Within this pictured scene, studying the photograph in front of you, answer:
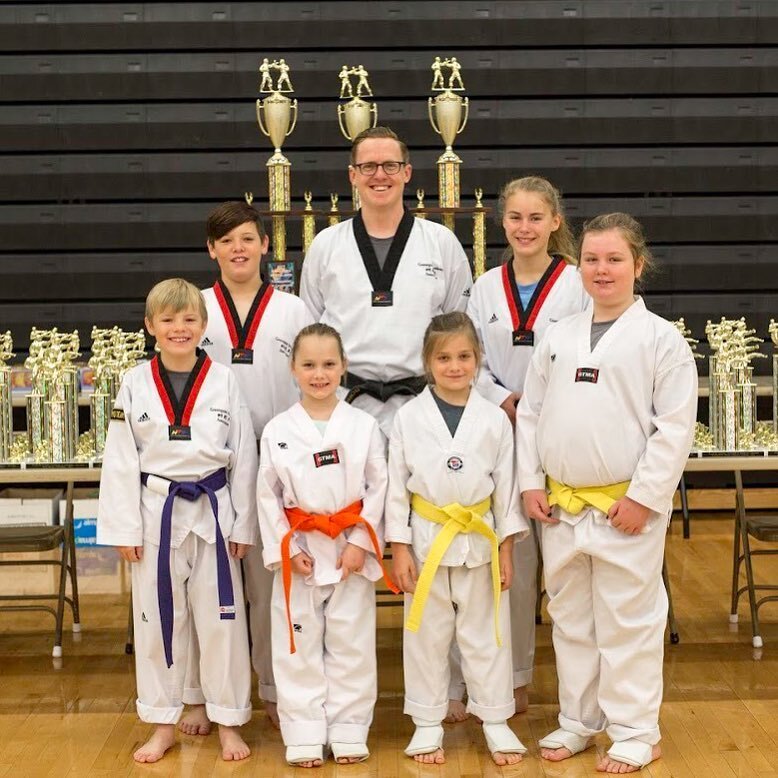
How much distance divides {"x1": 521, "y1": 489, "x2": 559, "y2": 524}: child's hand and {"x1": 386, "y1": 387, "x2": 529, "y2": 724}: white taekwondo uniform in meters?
0.05

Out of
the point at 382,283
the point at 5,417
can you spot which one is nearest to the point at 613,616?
the point at 382,283

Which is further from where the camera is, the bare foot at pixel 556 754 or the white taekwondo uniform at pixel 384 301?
the white taekwondo uniform at pixel 384 301

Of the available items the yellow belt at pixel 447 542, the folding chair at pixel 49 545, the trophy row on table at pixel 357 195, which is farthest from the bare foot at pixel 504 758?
the trophy row on table at pixel 357 195

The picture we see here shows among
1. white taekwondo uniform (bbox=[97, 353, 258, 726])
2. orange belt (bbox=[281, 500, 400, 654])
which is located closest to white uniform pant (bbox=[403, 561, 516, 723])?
A: orange belt (bbox=[281, 500, 400, 654])

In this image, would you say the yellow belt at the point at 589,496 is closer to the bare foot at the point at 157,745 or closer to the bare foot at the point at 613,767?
the bare foot at the point at 613,767

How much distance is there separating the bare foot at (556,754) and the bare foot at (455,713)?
372 millimetres

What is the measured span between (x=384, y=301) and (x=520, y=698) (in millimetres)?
1323

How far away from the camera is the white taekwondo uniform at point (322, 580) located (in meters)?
3.42

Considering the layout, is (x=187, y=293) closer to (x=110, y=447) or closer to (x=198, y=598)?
(x=110, y=447)

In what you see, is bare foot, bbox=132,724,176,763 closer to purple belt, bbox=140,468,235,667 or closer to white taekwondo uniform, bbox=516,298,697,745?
purple belt, bbox=140,468,235,667

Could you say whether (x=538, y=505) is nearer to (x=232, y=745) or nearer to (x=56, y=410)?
(x=232, y=745)

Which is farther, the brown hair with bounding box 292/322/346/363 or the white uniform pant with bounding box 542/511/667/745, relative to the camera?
the brown hair with bounding box 292/322/346/363

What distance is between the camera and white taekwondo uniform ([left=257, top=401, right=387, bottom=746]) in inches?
135

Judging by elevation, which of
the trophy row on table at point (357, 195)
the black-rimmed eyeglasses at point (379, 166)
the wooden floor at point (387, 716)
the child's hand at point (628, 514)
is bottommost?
the wooden floor at point (387, 716)
